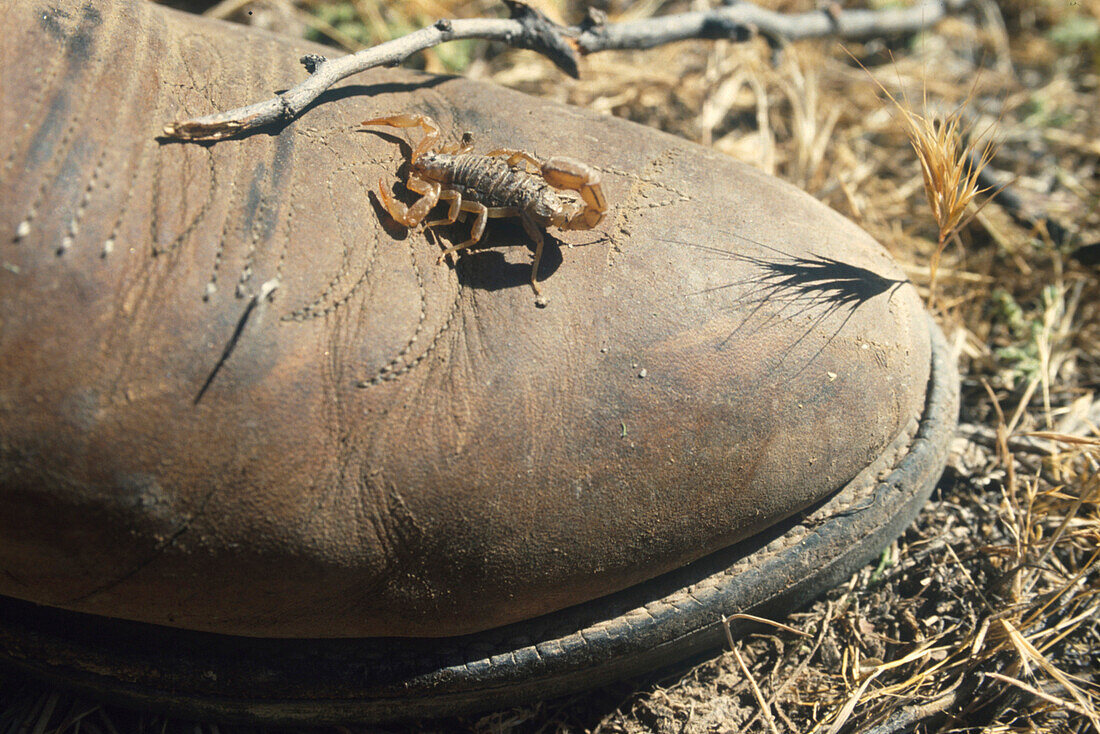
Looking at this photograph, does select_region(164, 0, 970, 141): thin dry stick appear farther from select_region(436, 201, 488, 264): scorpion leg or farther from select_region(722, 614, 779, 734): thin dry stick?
select_region(722, 614, 779, 734): thin dry stick

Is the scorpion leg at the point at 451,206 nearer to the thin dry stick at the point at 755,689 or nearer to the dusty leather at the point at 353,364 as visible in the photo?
the dusty leather at the point at 353,364

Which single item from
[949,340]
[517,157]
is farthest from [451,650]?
[949,340]

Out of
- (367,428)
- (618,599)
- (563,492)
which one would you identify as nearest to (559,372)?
(563,492)

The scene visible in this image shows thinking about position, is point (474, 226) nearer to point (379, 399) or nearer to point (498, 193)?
point (498, 193)

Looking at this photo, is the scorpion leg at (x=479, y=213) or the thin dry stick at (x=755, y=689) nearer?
the scorpion leg at (x=479, y=213)

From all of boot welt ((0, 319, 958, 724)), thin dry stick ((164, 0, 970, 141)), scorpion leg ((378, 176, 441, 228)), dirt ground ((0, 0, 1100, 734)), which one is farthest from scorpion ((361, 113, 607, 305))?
dirt ground ((0, 0, 1100, 734))

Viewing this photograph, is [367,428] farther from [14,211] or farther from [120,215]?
[14,211]

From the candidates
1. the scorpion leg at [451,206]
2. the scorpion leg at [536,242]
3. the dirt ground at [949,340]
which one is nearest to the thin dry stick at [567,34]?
the dirt ground at [949,340]
